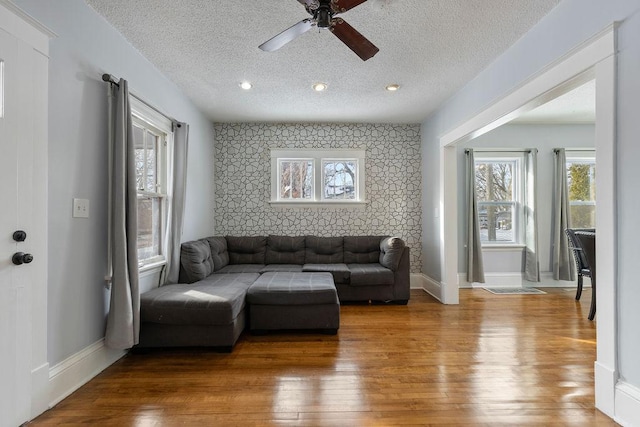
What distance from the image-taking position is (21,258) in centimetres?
167

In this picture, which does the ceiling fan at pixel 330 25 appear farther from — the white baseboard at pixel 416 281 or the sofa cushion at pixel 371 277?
the white baseboard at pixel 416 281

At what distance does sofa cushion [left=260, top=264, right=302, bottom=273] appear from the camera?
166 inches

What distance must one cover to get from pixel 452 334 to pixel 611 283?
5.13 ft

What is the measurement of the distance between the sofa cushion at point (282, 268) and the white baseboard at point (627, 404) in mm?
3119

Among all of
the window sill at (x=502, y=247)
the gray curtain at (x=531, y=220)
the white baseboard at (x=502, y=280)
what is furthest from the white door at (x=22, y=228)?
the gray curtain at (x=531, y=220)

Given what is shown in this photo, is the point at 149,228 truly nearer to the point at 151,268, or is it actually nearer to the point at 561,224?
the point at 151,268

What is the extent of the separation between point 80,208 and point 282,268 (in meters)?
2.57

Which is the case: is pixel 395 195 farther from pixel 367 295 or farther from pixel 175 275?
pixel 175 275

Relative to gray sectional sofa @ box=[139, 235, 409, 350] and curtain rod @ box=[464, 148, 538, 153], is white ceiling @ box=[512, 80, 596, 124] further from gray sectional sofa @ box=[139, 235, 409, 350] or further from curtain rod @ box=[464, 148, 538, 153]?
gray sectional sofa @ box=[139, 235, 409, 350]

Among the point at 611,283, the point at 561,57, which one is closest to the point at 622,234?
the point at 611,283

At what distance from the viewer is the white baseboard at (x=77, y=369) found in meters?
1.94

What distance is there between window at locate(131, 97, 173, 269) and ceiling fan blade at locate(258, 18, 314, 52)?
4.73 feet

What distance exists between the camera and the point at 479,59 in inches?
119

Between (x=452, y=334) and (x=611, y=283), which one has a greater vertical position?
(x=611, y=283)
